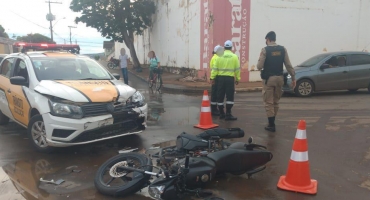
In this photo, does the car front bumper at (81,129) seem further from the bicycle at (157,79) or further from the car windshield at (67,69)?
the bicycle at (157,79)

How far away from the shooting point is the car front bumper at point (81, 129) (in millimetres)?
4961

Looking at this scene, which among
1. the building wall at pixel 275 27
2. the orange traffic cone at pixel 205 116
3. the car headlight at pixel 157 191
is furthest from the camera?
the building wall at pixel 275 27

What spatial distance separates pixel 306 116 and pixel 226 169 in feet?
16.3

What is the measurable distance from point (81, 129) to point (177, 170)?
201 cm

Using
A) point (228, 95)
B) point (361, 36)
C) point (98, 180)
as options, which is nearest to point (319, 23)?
point (361, 36)

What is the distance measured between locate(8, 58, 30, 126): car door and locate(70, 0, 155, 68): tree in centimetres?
A: 2053

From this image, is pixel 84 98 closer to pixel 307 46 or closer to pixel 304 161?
pixel 304 161

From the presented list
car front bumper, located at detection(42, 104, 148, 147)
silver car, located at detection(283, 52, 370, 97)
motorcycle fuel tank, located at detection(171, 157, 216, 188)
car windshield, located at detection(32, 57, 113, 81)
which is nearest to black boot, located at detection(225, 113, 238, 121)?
car windshield, located at detection(32, 57, 113, 81)

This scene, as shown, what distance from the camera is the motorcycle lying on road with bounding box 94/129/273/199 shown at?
141 inches

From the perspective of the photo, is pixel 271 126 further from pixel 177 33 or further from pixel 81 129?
pixel 177 33

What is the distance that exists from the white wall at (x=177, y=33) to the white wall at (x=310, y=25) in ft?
10.8

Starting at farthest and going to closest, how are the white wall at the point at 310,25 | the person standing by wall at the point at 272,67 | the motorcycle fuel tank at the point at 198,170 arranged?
the white wall at the point at 310,25, the person standing by wall at the point at 272,67, the motorcycle fuel tank at the point at 198,170

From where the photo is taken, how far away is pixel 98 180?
4.01 m

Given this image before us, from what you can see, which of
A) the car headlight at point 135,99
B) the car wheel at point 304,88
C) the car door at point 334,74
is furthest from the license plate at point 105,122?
the car door at point 334,74
